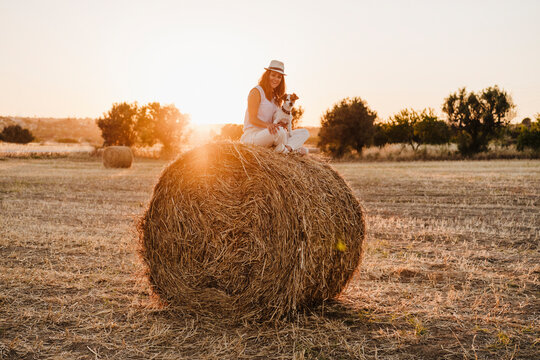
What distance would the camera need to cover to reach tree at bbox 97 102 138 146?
1925 inches

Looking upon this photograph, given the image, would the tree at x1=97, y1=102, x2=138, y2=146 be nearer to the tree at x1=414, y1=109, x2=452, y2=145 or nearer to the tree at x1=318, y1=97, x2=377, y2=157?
the tree at x1=318, y1=97, x2=377, y2=157

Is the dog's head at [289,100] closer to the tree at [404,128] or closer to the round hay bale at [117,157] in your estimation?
the round hay bale at [117,157]

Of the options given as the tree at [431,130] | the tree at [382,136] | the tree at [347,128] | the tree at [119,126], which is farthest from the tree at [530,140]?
the tree at [119,126]

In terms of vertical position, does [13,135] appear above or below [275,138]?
above

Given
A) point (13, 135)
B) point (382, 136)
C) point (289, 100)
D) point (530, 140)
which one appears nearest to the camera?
point (289, 100)

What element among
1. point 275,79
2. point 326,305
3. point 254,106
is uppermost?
point 275,79

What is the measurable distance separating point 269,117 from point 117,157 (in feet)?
79.2

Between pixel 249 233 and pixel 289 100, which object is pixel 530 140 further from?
pixel 249 233

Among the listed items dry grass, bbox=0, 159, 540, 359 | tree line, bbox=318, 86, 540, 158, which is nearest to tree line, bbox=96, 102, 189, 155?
tree line, bbox=318, 86, 540, 158

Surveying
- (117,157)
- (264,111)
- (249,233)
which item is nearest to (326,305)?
(249,233)

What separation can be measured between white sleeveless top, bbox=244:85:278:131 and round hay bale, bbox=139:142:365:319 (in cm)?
93

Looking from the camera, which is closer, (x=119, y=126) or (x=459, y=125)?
(x=459, y=125)

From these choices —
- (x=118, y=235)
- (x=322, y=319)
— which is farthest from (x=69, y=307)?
(x=118, y=235)

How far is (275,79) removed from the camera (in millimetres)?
5625
